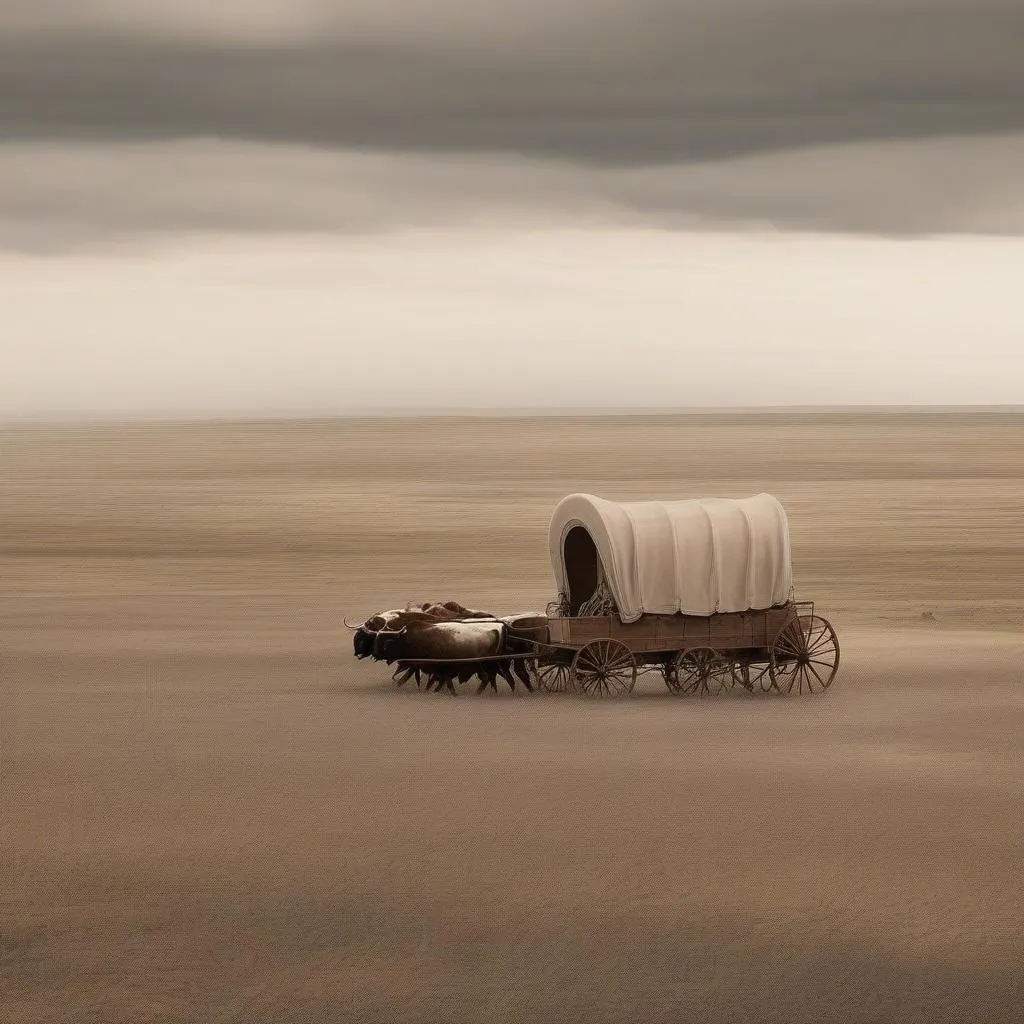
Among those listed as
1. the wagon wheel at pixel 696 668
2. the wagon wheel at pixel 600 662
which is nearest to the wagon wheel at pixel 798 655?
the wagon wheel at pixel 696 668

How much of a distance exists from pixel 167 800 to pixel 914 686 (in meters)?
11.9

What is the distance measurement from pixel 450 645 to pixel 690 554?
11.9 feet

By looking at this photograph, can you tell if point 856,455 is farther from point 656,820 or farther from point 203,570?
point 656,820

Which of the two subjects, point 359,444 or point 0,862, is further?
point 359,444

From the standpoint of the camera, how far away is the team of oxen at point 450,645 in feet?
76.4

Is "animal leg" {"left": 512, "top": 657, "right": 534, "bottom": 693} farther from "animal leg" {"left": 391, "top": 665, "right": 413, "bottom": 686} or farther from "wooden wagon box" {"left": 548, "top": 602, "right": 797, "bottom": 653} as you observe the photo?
"animal leg" {"left": 391, "top": 665, "right": 413, "bottom": 686}

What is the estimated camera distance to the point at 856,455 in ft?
378

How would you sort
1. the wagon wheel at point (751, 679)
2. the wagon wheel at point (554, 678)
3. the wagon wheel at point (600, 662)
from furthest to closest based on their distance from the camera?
the wagon wheel at point (751, 679) < the wagon wheel at point (554, 678) < the wagon wheel at point (600, 662)

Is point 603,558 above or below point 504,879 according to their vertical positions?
above

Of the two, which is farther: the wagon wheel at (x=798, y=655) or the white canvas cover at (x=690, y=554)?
the wagon wheel at (x=798, y=655)

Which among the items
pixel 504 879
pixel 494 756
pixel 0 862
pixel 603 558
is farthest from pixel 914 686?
pixel 0 862

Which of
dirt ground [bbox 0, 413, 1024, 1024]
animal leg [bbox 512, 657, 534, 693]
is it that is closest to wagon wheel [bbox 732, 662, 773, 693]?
dirt ground [bbox 0, 413, 1024, 1024]

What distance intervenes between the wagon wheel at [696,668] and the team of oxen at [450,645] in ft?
6.76

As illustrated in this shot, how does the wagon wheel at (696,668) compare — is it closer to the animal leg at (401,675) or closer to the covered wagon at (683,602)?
the covered wagon at (683,602)
